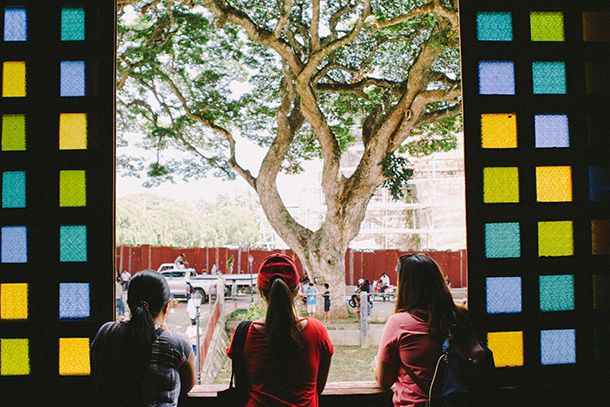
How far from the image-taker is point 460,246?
2706cm

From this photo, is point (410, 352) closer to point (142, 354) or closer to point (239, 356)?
point (239, 356)

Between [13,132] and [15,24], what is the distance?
0.54 m

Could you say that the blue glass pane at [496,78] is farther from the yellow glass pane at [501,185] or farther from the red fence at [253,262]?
the red fence at [253,262]

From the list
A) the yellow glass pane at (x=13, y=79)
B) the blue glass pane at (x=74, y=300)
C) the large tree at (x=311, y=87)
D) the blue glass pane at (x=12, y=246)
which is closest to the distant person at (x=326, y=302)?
the large tree at (x=311, y=87)

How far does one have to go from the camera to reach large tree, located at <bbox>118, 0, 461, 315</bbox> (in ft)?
31.3

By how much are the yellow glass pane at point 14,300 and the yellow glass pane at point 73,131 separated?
69cm

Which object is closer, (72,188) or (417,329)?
(417,329)

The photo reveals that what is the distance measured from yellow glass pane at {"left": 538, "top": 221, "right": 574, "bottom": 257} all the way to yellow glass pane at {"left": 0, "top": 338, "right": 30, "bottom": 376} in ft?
8.22

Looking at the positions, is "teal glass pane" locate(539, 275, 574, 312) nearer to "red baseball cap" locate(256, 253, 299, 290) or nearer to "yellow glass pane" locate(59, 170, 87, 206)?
"red baseball cap" locate(256, 253, 299, 290)

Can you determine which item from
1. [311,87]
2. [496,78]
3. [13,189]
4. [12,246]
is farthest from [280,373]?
[311,87]

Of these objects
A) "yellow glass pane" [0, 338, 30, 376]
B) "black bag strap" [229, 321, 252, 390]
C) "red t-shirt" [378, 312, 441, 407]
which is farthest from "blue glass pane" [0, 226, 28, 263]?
"red t-shirt" [378, 312, 441, 407]

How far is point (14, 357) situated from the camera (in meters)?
2.03

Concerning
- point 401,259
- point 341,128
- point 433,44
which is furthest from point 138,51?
point 401,259

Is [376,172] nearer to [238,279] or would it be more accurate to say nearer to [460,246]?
[238,279]
